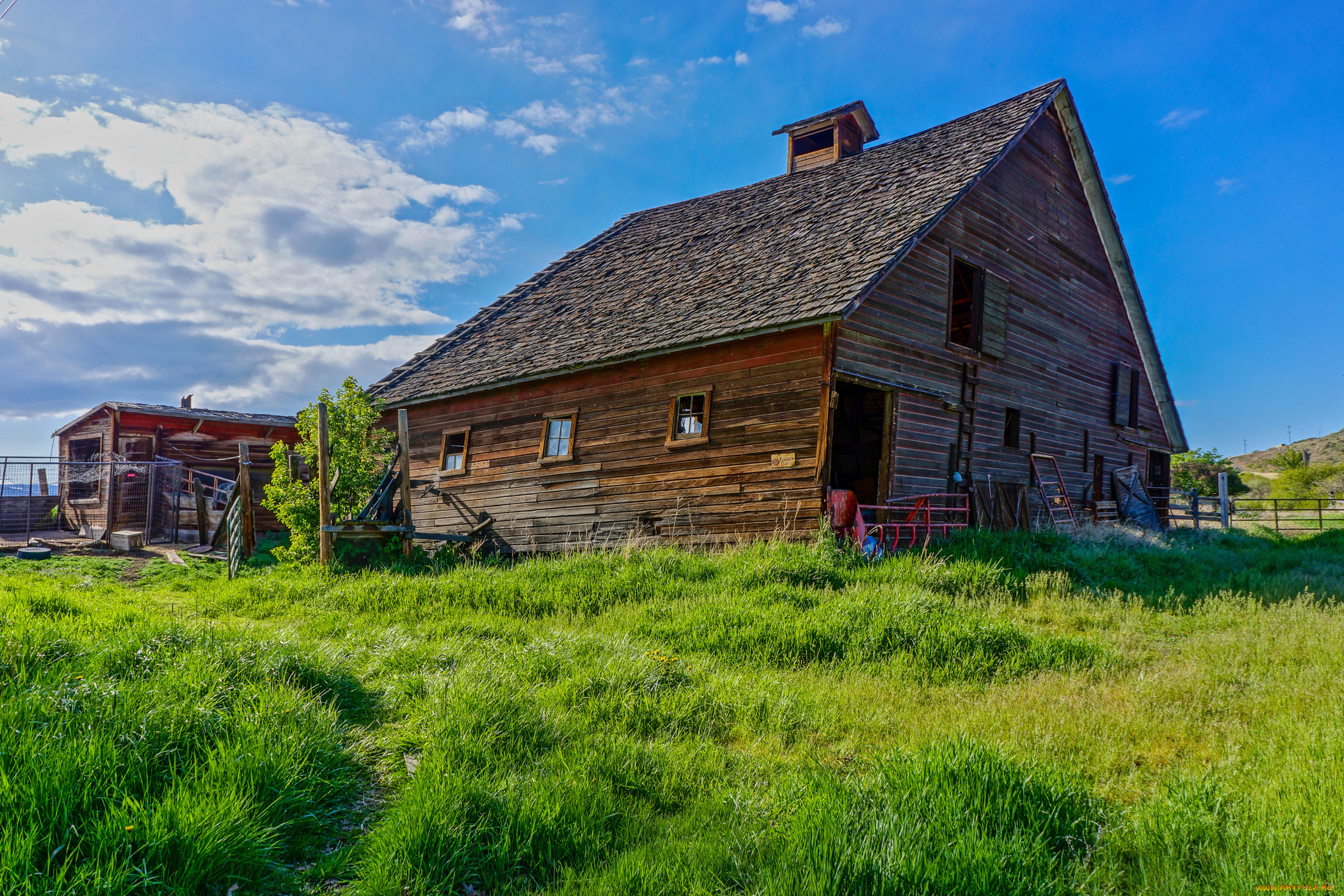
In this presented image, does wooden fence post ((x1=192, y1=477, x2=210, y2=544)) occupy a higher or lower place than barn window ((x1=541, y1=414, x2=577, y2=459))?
lower

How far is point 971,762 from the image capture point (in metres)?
3.66

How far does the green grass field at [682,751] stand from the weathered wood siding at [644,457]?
3927 millimetres

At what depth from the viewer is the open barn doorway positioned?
16109mm

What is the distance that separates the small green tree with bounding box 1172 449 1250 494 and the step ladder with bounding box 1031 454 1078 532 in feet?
112

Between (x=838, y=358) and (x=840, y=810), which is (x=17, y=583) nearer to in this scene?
(x=840, y=810)

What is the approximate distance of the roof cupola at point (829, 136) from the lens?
63.8 feet

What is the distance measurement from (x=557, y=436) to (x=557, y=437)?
0.6 inches

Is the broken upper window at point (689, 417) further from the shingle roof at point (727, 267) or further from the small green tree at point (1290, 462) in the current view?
the small green tree at point (1290, 462)

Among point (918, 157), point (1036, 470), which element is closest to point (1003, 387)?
point (1036, 470)

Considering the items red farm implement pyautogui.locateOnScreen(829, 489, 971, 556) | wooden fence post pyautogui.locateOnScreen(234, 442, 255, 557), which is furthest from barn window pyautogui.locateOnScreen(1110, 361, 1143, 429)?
wooden fence post pyautogui.locateOnScreen(234, 442, 255, 557)

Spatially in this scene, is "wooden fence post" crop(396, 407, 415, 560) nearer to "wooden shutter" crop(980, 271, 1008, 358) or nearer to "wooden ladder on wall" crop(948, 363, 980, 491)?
"wooden ladder on wall" crop(948, 363, 980, 491)

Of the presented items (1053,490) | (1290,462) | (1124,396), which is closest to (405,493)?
(1053,490)

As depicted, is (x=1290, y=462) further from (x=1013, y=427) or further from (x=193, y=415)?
(x=193, y=415)

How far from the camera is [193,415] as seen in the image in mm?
23359
